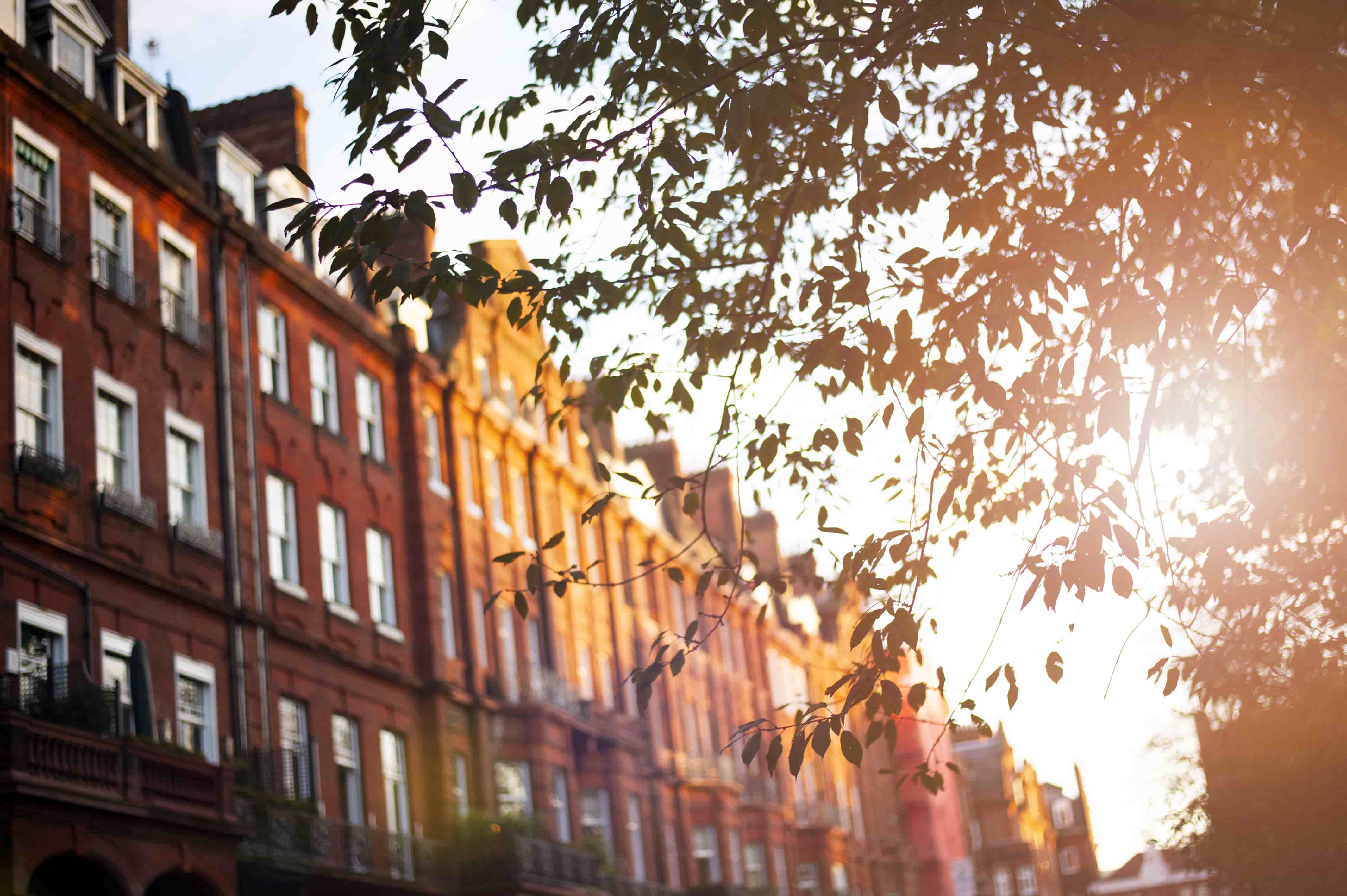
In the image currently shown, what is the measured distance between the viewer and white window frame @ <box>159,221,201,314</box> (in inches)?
984

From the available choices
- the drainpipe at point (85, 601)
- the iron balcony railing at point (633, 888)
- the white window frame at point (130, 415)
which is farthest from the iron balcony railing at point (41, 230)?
the iron balcony railing at point (633, 888)

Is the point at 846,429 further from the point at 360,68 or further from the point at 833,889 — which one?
the point at 833,889

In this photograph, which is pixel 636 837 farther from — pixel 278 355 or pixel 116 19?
pixel 116 19

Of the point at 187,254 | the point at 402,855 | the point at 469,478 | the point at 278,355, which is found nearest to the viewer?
the point at 187,254

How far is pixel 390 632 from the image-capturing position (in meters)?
30.1

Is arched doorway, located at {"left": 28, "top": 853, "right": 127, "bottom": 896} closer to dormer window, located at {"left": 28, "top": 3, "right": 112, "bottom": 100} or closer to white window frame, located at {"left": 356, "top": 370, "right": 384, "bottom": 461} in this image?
dormer window, located at {"left": 28, "top": 3, "right": 112, "bottom": 100}

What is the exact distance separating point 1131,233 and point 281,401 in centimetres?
2060

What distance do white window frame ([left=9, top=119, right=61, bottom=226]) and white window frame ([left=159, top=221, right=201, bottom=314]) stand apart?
270cm

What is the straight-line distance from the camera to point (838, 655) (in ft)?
233

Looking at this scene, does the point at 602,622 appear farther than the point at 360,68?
Yes

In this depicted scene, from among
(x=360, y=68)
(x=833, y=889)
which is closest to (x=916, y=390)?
(x=360, y=68)

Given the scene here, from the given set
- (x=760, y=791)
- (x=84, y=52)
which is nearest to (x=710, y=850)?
(x=760, y=791)

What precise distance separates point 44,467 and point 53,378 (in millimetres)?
1686

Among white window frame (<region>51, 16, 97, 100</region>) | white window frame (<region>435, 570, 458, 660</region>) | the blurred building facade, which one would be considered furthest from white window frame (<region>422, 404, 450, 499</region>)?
the blurred building facade
